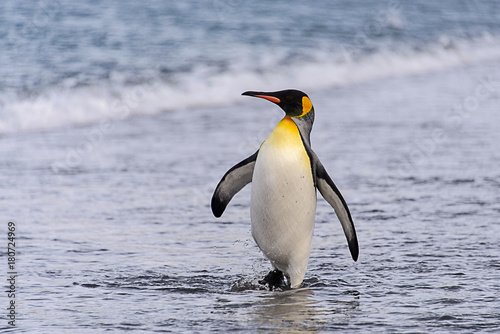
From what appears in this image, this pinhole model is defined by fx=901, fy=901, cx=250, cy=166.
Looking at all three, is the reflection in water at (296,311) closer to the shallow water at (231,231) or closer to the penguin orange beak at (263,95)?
the shallow water at (231,231)

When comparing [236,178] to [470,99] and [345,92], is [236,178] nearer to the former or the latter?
[470,99]

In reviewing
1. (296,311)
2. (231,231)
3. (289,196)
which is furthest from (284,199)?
(231,231)

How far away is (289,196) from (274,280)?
40cm

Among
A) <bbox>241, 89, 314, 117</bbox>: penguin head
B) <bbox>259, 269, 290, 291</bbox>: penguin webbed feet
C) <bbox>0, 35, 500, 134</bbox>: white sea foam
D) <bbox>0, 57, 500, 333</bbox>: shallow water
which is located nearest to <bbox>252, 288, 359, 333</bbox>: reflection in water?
<bbox>0, 57, 500, 333</bbox>: shallow water

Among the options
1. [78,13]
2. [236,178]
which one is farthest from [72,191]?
[78,13]

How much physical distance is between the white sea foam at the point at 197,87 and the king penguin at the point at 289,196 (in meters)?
4.99

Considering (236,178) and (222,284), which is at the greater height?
(236,178)

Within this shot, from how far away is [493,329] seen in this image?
3.29m

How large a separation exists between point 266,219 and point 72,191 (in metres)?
2.20

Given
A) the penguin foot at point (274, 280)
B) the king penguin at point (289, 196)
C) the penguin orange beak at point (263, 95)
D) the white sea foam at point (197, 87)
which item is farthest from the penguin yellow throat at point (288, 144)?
the white sea foam at point (197, 87)

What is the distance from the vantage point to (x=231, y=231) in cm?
503

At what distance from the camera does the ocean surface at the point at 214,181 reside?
363cm

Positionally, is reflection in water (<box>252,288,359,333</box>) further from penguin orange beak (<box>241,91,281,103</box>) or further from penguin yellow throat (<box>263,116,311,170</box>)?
penguin orange beak (<box>241,91,281,103</box>)

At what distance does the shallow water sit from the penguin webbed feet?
78 mm
